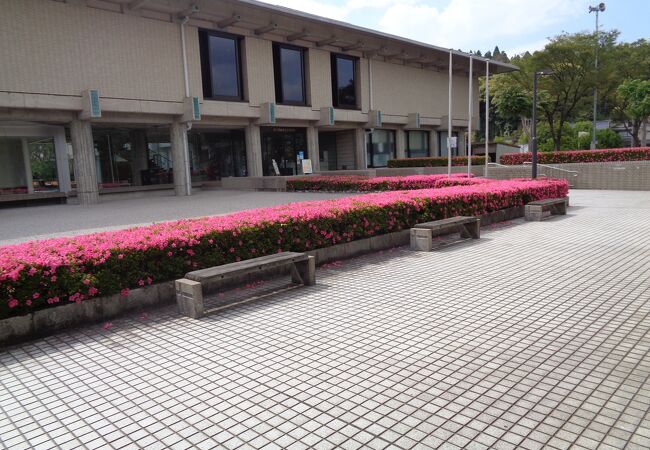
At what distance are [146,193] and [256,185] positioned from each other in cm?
606

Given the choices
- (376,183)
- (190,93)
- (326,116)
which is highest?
(190,93)

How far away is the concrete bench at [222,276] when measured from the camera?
19.4ft

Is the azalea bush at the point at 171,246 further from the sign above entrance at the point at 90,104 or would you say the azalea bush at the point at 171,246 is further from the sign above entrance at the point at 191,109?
the sign above entrance at the point at 191,109

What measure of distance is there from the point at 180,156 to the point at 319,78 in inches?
438

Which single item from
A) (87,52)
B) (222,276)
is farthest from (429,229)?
(87,52)

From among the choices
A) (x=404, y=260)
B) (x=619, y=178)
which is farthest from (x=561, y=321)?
(x=619, y=178)

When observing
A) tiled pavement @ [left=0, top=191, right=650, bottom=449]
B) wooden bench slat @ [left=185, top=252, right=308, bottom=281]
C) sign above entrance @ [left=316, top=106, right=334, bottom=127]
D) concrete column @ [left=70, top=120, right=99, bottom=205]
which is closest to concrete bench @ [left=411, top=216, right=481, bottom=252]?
tiled pavement @ [left=0, top=191, right=650, bottom=449]

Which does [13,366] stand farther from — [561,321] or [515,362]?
[561,321]

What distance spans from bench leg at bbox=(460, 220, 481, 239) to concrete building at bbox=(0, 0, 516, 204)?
55.1 ft

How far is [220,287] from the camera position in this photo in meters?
7.11

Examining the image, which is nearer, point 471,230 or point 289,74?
point 471,230

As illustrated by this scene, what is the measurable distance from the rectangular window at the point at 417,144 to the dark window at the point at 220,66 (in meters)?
17.2

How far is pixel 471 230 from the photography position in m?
10.6

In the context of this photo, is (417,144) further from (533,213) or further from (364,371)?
(364,371)
